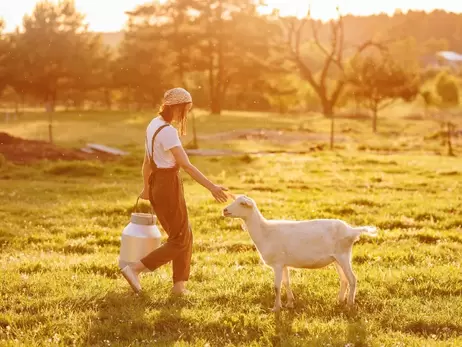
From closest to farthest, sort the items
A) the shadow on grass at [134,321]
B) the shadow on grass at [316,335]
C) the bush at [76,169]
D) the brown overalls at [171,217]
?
the shadow on grass at [316,335] < the shadow on grass at [134,321] < the brown overalls at [171,217] < the bush at [76,169]

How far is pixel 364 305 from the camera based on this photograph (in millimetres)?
8352

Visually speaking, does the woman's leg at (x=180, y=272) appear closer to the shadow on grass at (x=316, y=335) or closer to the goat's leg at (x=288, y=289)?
the goat's leg at (x=288, y=289)

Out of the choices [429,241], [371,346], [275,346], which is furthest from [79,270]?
[429,241]

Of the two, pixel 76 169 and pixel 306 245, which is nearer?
pixel 306 245

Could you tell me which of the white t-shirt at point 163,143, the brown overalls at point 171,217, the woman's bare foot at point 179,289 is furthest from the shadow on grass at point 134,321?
the white t-shirt at point 163,143

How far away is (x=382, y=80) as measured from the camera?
70.8 m

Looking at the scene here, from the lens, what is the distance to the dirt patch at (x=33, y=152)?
27984 mm

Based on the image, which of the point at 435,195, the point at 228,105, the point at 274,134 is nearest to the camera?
the point at 435,195

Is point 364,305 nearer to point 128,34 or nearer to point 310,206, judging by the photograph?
point 310,206

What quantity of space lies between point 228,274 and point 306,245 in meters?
2.00

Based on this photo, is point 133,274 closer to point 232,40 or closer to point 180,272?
point 180,272

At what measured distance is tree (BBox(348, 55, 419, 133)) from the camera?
7062 cm

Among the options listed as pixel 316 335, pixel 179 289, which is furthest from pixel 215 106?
pixel 316 335

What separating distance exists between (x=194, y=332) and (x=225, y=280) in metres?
2.23
